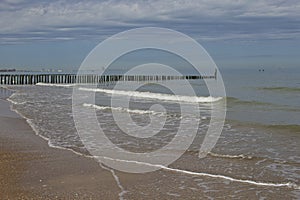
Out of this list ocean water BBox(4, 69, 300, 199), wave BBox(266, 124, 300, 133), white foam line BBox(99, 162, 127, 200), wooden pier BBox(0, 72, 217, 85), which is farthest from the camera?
wooden pier BBox(0, 72, 217, 85)

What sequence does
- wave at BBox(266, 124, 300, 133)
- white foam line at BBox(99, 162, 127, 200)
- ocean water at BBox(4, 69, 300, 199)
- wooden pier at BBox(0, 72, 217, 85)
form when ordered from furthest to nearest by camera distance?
wooden pier at BBox(0, 72, 217, 85)
wave at BBox(266, 124, 300, 133)
ocean water at BBox(4, 69, 300, 199)
white foam line at BBox(99, 162, 127, 200)

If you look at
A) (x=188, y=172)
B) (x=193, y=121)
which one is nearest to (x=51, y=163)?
(x=188, y=172)

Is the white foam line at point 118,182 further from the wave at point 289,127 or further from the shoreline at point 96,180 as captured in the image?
the wave at point 289,127

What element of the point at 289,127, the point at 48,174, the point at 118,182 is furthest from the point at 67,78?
the point at 118,182

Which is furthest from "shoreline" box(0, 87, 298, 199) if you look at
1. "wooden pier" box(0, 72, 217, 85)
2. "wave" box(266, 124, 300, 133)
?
"wooden pier" box(0, 72, 217, 85)

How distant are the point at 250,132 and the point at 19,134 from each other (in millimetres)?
7090

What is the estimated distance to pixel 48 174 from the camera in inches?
271

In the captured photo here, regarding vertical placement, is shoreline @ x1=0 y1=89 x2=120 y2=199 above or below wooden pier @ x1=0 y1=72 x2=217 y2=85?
above

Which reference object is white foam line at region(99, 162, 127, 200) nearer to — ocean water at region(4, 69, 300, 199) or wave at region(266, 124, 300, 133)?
ocean water at region(4, 69, 300, 199)

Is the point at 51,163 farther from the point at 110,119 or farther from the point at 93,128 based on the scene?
the point at 110,119

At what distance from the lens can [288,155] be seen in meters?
8.92

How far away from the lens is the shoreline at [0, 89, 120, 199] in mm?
5801

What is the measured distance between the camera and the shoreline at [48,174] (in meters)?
5.80

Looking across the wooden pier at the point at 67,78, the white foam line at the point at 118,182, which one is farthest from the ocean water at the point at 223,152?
the wooden pier at the point at 67,78
